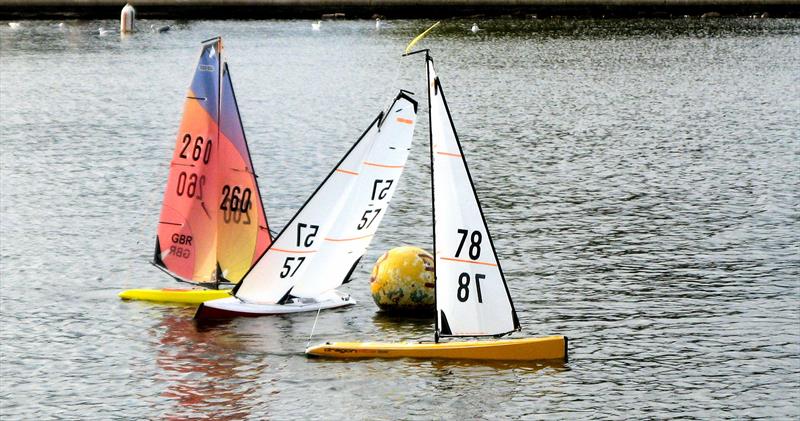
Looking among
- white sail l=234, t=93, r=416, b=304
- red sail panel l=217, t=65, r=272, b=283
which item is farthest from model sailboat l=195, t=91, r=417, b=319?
red sail panel l=217, t=65, r=272, b=283

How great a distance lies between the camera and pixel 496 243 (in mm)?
39625

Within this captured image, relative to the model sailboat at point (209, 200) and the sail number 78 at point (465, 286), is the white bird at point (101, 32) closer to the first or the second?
the model sailboat at point (209, 200)

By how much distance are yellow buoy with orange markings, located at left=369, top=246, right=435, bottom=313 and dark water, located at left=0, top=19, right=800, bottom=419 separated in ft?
2.33

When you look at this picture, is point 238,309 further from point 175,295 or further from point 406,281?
point 406,281

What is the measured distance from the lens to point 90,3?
160m

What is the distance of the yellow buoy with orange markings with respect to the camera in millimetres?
30750

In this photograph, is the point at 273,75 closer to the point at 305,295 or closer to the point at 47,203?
the point at 47,203

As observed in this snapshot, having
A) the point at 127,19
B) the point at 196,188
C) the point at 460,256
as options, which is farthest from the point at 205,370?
the point at 127,19

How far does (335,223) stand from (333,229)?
0.14 metres

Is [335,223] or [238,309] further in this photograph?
[238,309]

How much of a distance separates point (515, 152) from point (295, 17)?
105399 millimetres

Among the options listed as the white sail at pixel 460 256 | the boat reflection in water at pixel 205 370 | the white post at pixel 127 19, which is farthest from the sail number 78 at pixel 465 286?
the white post at pixel 127 19

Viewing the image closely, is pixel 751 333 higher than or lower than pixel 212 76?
lower

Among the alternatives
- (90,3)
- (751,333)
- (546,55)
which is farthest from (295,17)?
(751,333)
